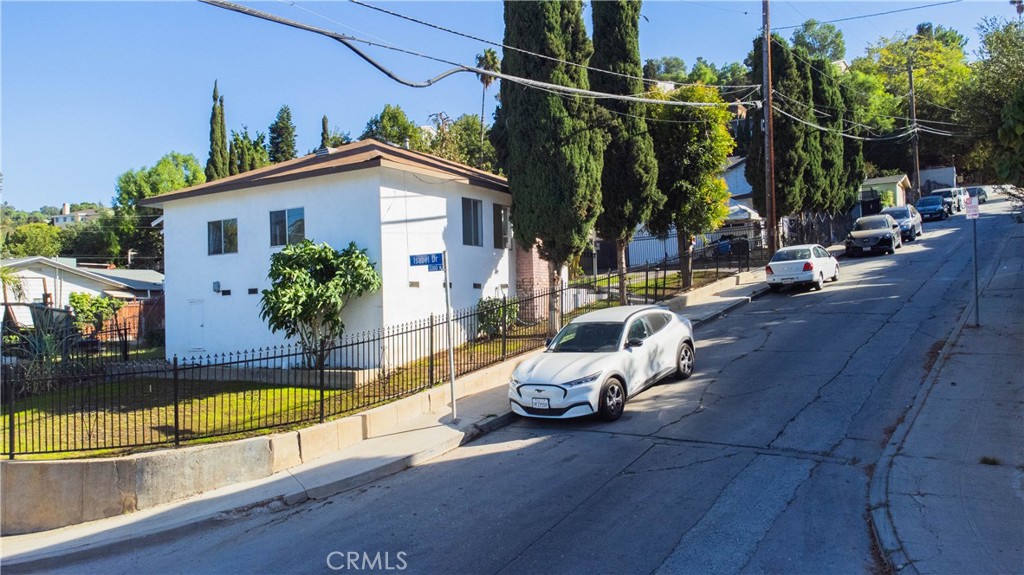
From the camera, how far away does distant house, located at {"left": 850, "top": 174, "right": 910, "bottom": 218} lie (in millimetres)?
44844

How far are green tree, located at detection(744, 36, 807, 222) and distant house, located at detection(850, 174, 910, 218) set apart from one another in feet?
54.9

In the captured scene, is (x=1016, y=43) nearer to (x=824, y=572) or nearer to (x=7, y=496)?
(x=824, y=572)

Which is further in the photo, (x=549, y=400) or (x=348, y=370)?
(x=348, y=370)

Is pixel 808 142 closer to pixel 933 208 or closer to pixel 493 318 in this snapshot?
pixel 933 208

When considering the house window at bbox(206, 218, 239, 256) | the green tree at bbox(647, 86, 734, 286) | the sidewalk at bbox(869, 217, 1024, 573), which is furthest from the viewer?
the green tree at bbox(647, 86, 734, 286)

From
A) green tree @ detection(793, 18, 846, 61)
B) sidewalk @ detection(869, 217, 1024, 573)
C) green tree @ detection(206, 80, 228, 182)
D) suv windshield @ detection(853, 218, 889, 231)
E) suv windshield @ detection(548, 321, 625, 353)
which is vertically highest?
green tree @ detection(793, 18, 846, 61)

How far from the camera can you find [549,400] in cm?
1003

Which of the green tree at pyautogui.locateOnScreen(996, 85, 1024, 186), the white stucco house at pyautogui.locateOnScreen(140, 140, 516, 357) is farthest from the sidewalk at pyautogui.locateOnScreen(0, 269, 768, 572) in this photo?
the green tree at pyautogui.locateOnScreen(996, 85, 1024, 186)

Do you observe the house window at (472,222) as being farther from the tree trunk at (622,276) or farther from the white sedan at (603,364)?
the white sedan at (603,364)

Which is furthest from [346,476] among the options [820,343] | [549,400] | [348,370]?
[820,343]

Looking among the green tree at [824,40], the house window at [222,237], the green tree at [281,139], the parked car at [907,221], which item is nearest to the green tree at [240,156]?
the green tree at [281,139]

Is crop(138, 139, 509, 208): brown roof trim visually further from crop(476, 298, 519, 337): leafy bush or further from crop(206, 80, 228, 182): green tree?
crop(206, 80, 228, 182): green tree

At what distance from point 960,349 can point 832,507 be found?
298 inches

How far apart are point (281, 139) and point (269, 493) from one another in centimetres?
6382
